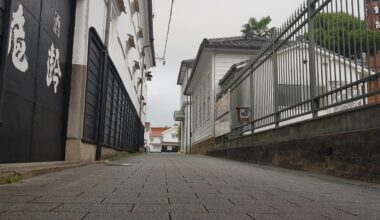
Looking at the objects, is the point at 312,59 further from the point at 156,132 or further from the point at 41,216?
the point at 156,132

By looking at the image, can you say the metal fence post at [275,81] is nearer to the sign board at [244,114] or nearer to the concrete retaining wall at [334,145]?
the concrete retaining wall at [334,145]

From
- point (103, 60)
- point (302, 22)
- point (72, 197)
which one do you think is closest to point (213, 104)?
point (103, 60)

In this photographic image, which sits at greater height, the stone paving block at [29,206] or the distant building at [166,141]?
the distant building at [166,141]

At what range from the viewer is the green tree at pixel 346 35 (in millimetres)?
5066

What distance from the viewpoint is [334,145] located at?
5.51 meters

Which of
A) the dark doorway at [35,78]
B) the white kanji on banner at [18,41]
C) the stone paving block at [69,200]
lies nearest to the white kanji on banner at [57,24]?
A: the dark doorway at [35,78]

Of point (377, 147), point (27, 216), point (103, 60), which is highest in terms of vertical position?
point (103, 60)

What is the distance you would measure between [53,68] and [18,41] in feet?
5.11

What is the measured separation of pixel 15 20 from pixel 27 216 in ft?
10.2

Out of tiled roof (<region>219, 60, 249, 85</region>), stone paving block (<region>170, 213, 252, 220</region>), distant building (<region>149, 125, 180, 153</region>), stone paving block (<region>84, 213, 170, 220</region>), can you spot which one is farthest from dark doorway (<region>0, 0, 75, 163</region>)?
distant building (<region>149, 125, 180, 153</region>)

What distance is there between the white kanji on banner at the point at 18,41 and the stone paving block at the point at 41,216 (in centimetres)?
267

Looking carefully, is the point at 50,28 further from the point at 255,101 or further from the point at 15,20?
the point at 255,101

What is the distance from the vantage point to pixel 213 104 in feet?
64.9

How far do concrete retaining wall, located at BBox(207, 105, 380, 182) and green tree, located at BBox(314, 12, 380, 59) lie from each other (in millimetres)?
836
